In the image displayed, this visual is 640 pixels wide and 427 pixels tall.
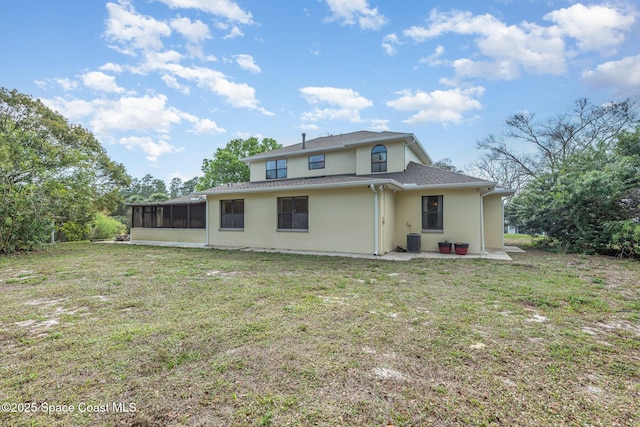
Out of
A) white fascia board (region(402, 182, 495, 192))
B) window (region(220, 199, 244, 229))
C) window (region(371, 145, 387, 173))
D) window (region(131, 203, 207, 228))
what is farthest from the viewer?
window (region(131, 203, 207, 228))

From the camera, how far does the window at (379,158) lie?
1139cm

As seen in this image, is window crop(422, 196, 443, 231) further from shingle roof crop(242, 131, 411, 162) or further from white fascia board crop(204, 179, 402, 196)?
shingle roof crop(242, 131, 411, 162)

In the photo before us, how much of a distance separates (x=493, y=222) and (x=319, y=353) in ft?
38.4

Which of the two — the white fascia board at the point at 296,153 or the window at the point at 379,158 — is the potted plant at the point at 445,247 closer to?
the window at the point at 379,158

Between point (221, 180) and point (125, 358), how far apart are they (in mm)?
27873

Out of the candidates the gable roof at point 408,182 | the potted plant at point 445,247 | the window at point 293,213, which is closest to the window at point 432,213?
the potted plant at point 445,247

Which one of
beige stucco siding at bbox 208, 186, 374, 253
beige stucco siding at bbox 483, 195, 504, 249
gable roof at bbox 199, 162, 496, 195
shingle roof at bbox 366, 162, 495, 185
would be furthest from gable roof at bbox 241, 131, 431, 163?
beige stucco siding at bbox 483, 195, 504, 249

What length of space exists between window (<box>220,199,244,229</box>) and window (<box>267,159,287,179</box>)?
2.75 metres

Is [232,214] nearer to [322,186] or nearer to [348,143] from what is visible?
[322,186]

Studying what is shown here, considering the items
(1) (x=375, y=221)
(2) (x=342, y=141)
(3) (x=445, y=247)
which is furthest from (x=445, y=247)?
(2) (x=342, y=141)

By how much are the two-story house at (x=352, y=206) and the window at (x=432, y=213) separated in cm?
3

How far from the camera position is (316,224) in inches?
398

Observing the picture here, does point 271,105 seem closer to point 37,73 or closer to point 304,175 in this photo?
point 304,175

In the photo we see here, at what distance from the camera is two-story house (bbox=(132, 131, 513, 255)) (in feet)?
30.9
